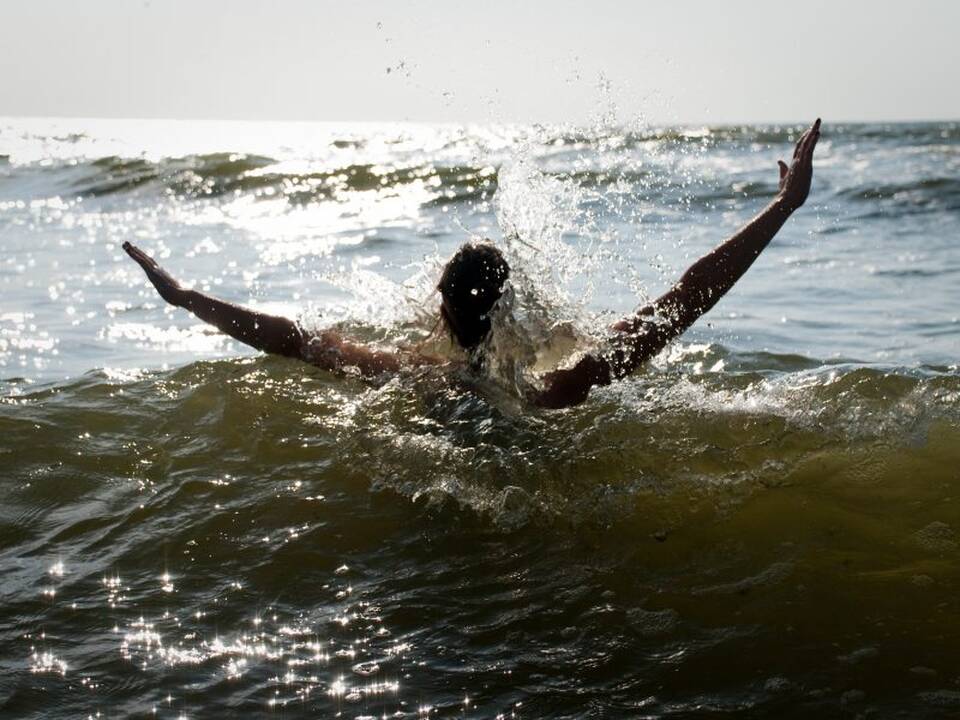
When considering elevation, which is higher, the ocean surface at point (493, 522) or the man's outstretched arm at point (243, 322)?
the man's outstretched arm at point (243, 322)

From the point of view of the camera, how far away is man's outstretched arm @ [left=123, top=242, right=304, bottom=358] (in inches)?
165

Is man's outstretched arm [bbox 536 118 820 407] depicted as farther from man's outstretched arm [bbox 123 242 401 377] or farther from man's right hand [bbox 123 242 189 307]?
man's right hand [bbox 123 242 189 307]

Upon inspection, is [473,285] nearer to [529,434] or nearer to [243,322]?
[529,434]

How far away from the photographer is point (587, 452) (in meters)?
4.55

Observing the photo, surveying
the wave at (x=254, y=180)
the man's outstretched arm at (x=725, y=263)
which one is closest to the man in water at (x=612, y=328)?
the man's outstretched arm at (x=725, y=263)

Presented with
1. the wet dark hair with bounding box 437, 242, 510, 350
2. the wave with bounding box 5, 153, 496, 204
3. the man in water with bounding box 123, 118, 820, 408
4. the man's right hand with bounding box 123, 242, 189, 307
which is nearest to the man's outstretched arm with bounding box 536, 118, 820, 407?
the man in water with bounding box 123, 118, 820, 408

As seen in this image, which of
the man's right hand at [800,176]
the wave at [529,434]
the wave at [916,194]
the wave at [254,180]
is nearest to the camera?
the man's right hand at [800,176]

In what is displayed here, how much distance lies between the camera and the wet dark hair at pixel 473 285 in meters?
4.09

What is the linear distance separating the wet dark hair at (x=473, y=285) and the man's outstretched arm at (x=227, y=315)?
0.70m

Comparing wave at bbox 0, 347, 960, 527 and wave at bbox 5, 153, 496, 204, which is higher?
wave at bbox 5, 153, 496, 204

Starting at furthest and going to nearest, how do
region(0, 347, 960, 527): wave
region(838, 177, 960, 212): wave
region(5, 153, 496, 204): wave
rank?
region(5, 153, 496, 204): wave → region(838, 177, 960, 212): wave → region(0, 347, 960, 527): wave

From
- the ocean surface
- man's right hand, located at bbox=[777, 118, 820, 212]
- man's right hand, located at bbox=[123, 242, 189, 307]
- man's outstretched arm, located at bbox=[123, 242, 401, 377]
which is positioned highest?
→ man's right hand, located at bbox=[777, 118, 820, 212]

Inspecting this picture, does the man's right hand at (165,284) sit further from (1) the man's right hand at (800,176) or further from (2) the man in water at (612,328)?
(1) the man's right hand at (800,176)

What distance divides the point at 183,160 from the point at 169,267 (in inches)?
511
